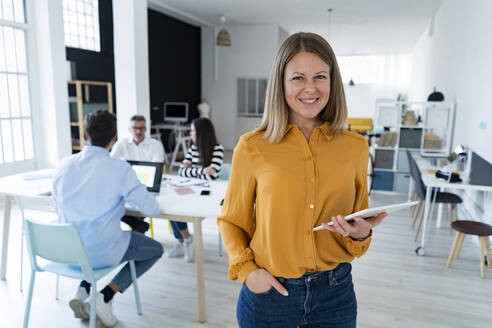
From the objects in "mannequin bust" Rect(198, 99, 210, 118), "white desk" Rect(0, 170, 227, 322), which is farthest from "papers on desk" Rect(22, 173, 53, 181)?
"mannequin bust" Rect(198, 99, 210, 118)

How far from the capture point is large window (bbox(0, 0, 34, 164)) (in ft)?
16.5

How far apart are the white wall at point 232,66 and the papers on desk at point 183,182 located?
6.71 metres

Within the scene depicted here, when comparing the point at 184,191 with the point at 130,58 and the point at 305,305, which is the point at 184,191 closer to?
the point at 305,305

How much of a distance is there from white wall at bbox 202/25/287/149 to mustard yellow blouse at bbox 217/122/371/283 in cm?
876

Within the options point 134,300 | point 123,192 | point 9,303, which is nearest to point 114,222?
point 123,192

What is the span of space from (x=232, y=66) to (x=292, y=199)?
30.6ft

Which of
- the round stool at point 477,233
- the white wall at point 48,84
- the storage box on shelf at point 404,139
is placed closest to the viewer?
the round stool at point 477,233

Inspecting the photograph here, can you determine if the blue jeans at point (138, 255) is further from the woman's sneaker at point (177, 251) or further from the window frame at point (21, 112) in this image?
the window frame at point (21, 112)

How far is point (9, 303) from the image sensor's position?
265 cm

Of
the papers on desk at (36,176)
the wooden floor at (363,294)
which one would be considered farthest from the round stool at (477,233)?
the papers on desk at (36,176)

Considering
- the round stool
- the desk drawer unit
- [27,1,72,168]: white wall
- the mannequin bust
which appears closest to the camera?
the round stool

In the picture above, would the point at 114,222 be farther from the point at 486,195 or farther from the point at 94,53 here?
the point at 94,53

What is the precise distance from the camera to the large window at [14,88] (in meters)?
5.03

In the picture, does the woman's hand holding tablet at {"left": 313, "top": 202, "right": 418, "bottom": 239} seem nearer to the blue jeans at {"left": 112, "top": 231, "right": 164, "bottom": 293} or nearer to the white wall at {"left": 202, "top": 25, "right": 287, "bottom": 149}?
the blue jeans at {"left": 112, "top": 231, "right": 164, "bottom": 293}
